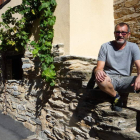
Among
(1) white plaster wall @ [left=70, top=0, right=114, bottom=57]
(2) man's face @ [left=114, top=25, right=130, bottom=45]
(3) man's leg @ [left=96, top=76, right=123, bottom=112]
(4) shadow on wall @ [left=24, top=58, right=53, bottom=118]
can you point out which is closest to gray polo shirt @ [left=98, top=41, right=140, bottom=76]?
(2) man's face @ [left=114, top=25, right=130, bottom=45]

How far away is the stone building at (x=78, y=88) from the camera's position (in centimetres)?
234

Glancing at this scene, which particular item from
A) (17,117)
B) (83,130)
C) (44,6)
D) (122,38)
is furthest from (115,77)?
(17,117)

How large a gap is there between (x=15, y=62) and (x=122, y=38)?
4008mm

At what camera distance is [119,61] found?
7.91ft

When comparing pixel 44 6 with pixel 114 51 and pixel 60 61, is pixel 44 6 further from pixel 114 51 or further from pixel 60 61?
pixel 114 51

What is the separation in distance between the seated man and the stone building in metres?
0.21

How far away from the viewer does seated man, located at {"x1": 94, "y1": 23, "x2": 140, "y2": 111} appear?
225cm

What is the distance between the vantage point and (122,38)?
236 centimetres

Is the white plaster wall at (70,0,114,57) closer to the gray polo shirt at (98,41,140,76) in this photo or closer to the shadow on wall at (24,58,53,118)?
the gray polo shirt at (98,41,140,76)

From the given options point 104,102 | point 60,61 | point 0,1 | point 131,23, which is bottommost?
point 104,102

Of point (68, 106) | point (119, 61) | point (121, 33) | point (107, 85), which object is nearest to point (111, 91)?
point (107, 85)

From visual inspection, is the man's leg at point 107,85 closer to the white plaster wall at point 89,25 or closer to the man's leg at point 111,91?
the man's leg at point 111,91

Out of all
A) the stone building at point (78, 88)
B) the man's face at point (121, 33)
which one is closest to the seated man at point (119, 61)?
the man's face at point (121, 33)

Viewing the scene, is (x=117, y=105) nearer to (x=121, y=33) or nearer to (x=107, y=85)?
(x=107, y=85)
